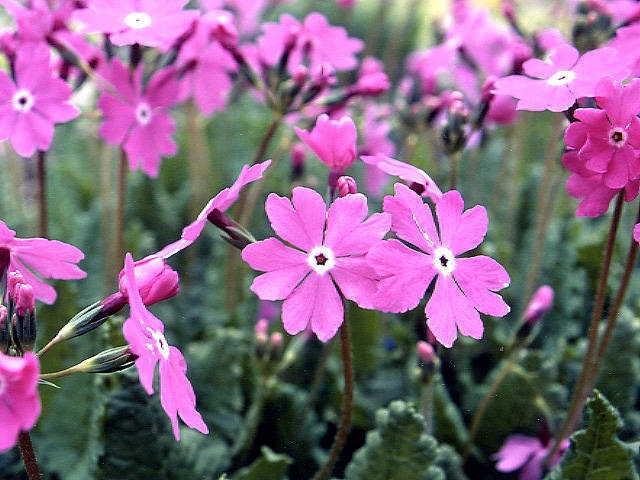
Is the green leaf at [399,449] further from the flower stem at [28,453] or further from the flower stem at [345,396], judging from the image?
the flower stem at [28,453]

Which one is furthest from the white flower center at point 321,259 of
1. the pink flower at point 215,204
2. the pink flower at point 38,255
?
the pink flower at point 38,255

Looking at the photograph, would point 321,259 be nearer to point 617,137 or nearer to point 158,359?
point 158,359

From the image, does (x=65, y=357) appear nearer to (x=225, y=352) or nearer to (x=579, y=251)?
(x=225, y=352)

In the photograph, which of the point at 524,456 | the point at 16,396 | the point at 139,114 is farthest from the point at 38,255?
the point at 524,456

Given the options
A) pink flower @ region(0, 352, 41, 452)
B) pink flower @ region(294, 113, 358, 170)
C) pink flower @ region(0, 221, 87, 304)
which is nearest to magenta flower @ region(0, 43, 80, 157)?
pink flower @ region(0, 221, 87, 304)

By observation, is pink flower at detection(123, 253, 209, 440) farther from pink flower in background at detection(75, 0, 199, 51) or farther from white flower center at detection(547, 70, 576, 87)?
white flower center at detection(547, 70, 576, 87)

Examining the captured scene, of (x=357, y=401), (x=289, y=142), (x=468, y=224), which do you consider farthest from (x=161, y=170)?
(x=468, y=224)
